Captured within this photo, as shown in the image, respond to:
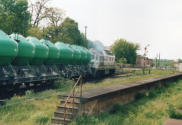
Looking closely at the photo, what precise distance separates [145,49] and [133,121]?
35053 millimetres

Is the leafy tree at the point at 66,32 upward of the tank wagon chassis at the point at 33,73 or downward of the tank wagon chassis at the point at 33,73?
upward

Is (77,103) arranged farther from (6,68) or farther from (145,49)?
(145,49)

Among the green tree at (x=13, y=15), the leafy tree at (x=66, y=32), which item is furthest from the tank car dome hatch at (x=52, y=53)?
the leafy tree at (x=66, y=32)

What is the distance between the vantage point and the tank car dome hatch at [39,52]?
1559 centimetres

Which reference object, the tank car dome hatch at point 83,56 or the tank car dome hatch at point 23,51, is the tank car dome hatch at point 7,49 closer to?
the tank car dome hatch at point 23,51

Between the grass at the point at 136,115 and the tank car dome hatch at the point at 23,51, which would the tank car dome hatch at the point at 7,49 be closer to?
the tank car dome hatch at the point at 23,51

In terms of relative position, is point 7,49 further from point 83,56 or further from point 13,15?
point 13,15

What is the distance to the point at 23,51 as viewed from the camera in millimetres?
13945

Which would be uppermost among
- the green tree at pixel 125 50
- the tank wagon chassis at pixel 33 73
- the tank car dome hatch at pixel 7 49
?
the green tree at pixel 125 50

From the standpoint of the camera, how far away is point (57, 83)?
16750 mm

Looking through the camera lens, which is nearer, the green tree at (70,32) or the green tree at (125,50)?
the green tree at (70,32)

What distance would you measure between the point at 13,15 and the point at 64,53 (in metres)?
22.1

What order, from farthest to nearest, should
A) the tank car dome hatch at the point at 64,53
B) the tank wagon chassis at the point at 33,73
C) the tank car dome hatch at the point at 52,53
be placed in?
the tank car dome hatch at the point at 64,53 → the tank car dome hatch at the point at 52,53 → the tank wagon chassis at the point at 33,73

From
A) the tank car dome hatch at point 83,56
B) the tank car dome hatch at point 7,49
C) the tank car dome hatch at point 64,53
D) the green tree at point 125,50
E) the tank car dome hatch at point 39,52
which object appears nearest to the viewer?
the tank car dome hatch at point 7,49
